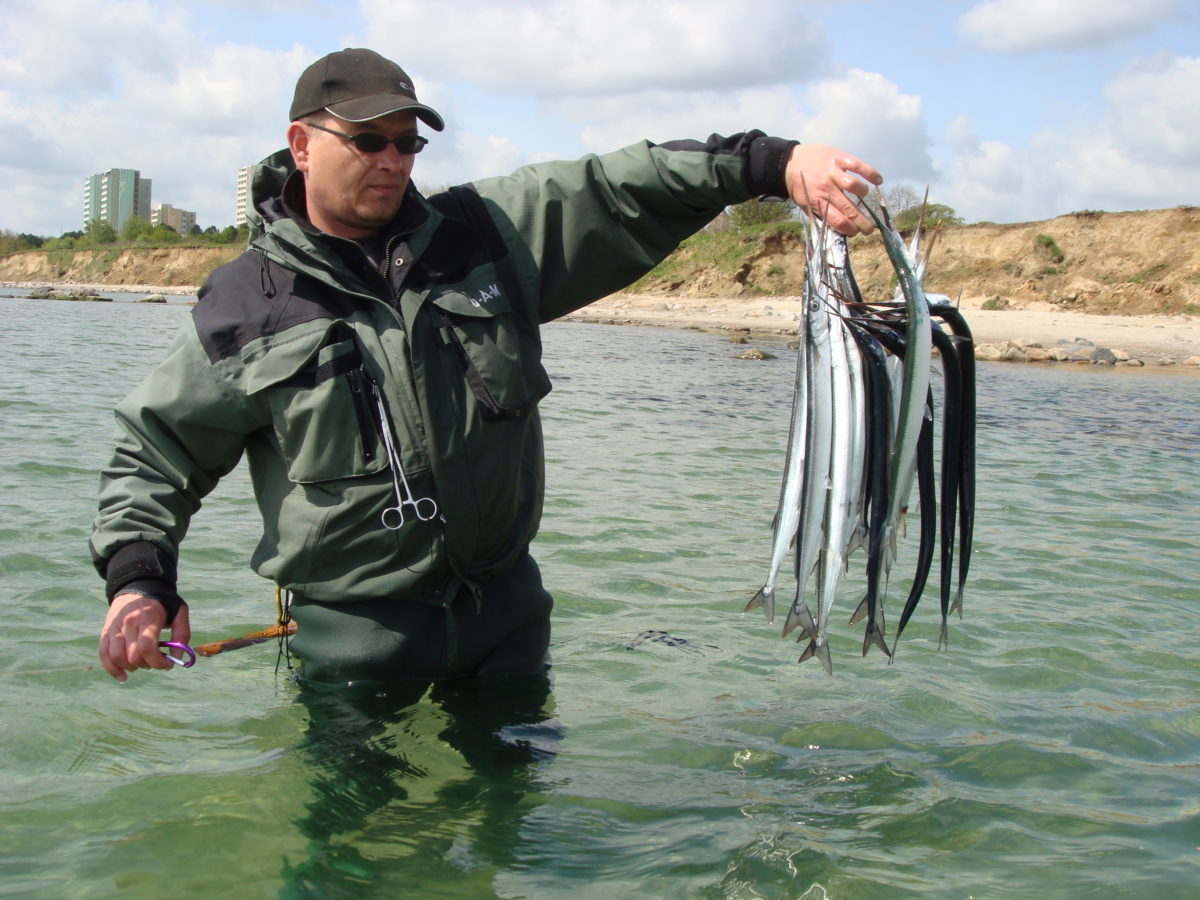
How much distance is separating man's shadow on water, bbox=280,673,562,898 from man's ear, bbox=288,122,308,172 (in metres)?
1.90

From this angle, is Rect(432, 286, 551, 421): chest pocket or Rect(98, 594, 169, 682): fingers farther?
Rect(432, 286, 551, 421): chest pocket

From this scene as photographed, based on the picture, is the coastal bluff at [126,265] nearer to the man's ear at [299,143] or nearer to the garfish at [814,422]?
the man's ear at [299,143]

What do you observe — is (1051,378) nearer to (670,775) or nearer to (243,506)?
(243,506)

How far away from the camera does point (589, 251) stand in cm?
391

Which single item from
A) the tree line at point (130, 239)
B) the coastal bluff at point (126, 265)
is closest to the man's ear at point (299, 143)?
the coastal bluff at point (126, 265)

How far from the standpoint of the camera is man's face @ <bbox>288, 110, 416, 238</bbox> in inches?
139

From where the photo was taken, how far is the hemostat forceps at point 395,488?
11.4 ft

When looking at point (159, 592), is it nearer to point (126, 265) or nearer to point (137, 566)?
point (137, 566)

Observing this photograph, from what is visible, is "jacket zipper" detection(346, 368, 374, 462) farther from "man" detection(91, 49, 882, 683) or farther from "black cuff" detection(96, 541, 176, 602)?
"black cuff" detection(96, 541, 176, 602)

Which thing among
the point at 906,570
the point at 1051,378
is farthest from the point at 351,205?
the point at 1051,378

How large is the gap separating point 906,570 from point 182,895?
18.9 feet

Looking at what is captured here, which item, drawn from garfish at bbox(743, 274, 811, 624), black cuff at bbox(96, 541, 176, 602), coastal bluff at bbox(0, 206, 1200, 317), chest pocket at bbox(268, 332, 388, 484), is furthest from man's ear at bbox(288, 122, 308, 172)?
coastal bluff at bbox(0, 206, 1200, 317)

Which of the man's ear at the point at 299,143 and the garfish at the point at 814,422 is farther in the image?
the man's ear at the point at 299,143

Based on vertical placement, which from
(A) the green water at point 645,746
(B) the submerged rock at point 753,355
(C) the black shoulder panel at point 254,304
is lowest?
(A) the green water at point 645,746
